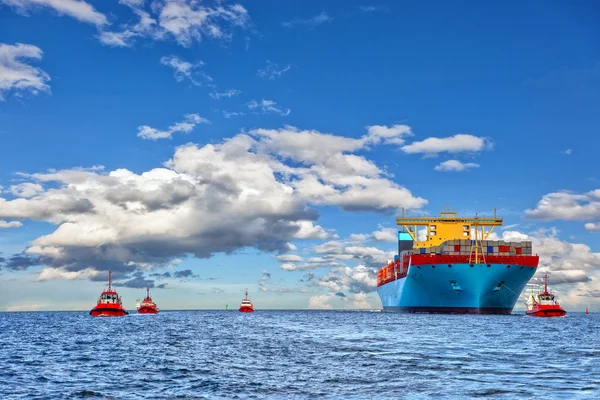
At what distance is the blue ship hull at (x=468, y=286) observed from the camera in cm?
10631

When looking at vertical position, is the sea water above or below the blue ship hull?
below

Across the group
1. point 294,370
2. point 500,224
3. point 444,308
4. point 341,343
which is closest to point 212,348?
point 341,343

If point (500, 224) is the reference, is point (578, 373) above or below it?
below

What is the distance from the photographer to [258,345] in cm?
5456

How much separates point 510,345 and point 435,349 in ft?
24.5

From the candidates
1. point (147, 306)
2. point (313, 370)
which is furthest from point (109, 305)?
point (313, 370)

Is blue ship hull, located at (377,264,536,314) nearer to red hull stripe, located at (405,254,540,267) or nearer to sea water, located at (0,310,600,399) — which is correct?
red hull stripe, located at (405,254,540,267)

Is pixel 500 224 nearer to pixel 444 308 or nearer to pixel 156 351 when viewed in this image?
pixel 444 308

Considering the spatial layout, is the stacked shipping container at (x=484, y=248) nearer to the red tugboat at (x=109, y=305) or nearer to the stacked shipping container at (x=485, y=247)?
the stacked shipping container at (x=485, y=247)

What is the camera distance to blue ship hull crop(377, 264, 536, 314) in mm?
106312

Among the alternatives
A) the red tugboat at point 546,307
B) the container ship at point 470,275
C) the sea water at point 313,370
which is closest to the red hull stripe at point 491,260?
the container ship at point 470,275

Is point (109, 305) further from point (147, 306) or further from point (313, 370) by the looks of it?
point (313, 370)

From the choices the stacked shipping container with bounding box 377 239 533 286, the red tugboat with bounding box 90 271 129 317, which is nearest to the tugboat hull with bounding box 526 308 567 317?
the stacked shipping container with bounding box 377 239 533 286

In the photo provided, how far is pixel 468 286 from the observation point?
10794cm
